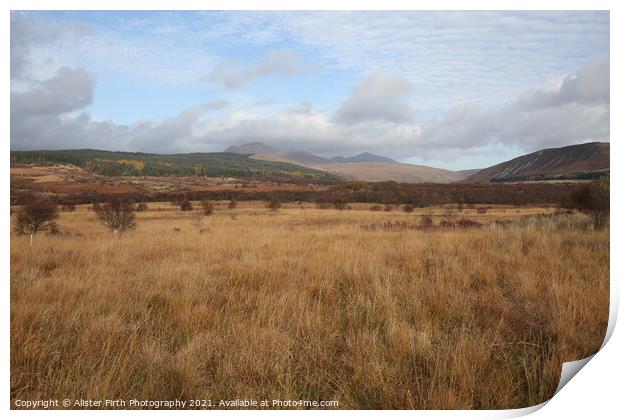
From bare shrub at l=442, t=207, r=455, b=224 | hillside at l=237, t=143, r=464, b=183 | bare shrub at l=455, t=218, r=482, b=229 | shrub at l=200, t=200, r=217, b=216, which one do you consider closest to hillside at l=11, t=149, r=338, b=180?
A: hillside at l=237, t=143, r=464, b=183

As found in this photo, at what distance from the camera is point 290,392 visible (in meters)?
2.38

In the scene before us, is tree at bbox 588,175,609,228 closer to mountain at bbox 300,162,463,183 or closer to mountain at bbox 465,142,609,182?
mountain at bbox 465,142,609,182

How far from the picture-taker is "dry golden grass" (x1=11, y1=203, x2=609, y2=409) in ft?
7.76

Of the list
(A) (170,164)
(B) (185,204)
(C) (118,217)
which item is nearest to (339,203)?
(B) (185,204)

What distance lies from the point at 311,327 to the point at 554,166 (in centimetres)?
426

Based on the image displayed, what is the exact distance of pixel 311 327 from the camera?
2.85 metres

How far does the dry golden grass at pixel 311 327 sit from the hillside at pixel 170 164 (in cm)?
120

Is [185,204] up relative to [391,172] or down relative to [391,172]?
down

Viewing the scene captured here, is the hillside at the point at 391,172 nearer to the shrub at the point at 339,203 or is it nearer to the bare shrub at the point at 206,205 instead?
the bare shrub at the point at 206,205

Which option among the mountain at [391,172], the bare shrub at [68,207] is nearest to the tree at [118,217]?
the bare shrub at [68,207]

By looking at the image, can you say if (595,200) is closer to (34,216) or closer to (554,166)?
(554,166)

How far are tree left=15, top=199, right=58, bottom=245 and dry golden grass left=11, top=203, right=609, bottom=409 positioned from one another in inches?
6.7

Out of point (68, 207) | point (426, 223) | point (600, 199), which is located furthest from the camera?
point (426, 223)
